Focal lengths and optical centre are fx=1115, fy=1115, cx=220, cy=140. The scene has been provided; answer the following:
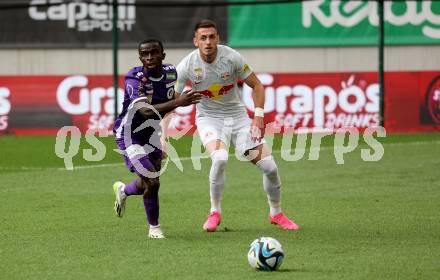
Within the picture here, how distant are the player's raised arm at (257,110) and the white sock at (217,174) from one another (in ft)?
1.47

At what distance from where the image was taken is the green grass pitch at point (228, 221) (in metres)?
8.53

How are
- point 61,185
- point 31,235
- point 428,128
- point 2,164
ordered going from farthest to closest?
point 428,128, point 2,164, point 61,185, point 31,235

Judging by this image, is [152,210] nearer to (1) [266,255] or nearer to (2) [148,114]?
(2) [148,114]

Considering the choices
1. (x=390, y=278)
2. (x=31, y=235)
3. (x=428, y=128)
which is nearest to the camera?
(x=390, y=278)

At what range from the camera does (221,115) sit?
1120 cm

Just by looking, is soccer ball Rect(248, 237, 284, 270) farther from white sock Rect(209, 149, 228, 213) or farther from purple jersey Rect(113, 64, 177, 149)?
white sock Rect(209, 149, 228, 213)

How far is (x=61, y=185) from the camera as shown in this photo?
49.5 ft

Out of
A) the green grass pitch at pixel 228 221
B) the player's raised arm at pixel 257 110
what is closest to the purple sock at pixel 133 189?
the green grass pitch at pixel 228 221

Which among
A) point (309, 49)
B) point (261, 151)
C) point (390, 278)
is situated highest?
point (309, 49)

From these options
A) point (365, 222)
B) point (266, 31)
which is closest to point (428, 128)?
point (266, 31)

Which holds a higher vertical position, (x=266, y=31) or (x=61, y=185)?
(x=266, y=31)

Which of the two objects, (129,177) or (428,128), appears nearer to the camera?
(129,177)

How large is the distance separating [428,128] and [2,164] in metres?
9.06

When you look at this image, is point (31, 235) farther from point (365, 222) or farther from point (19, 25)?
point (19, 25)
